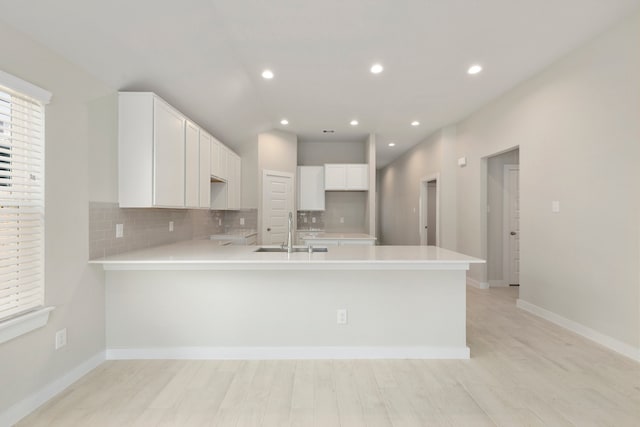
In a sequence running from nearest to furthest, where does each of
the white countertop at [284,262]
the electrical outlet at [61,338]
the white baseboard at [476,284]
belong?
the electrical outlet at [61,338]
the white countertop at [284,262]
the white baseboard at [476,284]

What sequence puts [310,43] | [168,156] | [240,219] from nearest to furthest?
1. [168,156]
2. [310,43]
3. [240,219]

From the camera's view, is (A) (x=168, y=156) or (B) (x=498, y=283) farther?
(B) (x=498, y=283)

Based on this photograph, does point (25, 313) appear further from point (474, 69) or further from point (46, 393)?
point (474, 69)

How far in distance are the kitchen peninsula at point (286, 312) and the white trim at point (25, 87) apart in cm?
126

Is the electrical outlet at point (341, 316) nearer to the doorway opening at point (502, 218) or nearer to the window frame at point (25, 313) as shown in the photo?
the window frame at point (25, 313)

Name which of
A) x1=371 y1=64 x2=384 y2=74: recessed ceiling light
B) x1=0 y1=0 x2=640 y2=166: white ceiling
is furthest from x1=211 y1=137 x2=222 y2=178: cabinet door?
x1=371 y1=64 x2=384 y2=74: recessed ceiling light

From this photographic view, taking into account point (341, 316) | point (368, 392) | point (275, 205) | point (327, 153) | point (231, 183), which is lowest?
point (368, 392)

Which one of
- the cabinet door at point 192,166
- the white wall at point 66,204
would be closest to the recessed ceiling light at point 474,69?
the cabinet door at point 192,166

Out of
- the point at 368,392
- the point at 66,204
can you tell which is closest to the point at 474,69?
the point at 368,392

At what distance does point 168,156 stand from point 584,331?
423 centimetres

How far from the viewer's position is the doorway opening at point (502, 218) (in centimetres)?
479

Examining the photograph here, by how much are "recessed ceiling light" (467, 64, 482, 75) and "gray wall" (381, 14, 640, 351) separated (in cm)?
77

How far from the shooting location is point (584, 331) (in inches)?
115

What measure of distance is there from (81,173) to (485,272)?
5175 millimetres
